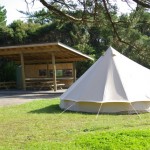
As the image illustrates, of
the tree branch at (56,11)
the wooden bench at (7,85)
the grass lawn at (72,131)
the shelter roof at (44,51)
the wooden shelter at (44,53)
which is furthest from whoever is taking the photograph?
the wooden bench at (7,85)

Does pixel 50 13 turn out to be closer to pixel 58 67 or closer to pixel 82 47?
pixel 58 67

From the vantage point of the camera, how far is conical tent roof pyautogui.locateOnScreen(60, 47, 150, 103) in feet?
38.3

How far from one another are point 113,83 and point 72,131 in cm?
390

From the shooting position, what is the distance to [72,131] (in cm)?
857

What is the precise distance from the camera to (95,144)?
6980 mm

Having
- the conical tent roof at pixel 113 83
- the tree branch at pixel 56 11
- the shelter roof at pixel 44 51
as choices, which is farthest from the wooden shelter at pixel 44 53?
the tree branch at pixel 56 11

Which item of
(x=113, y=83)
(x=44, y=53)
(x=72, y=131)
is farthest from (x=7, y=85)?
(x=72, y=131)

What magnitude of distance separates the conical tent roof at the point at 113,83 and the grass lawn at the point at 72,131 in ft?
2.27

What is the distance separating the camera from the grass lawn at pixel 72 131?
277 inches

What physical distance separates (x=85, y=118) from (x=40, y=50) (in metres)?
12.8

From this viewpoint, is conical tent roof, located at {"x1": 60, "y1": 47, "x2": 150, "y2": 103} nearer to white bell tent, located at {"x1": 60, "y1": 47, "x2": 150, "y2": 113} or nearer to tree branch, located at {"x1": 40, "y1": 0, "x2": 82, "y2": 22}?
white bell tent, located at {"x1": 60, "y1": 47, "x2": 150, "y2": 113}

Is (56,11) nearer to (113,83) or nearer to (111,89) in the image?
(111,89)

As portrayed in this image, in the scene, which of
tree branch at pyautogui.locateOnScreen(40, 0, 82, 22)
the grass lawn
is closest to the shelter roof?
the grass lawn

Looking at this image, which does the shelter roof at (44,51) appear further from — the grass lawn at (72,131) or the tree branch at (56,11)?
the tree branch at (56,11)
